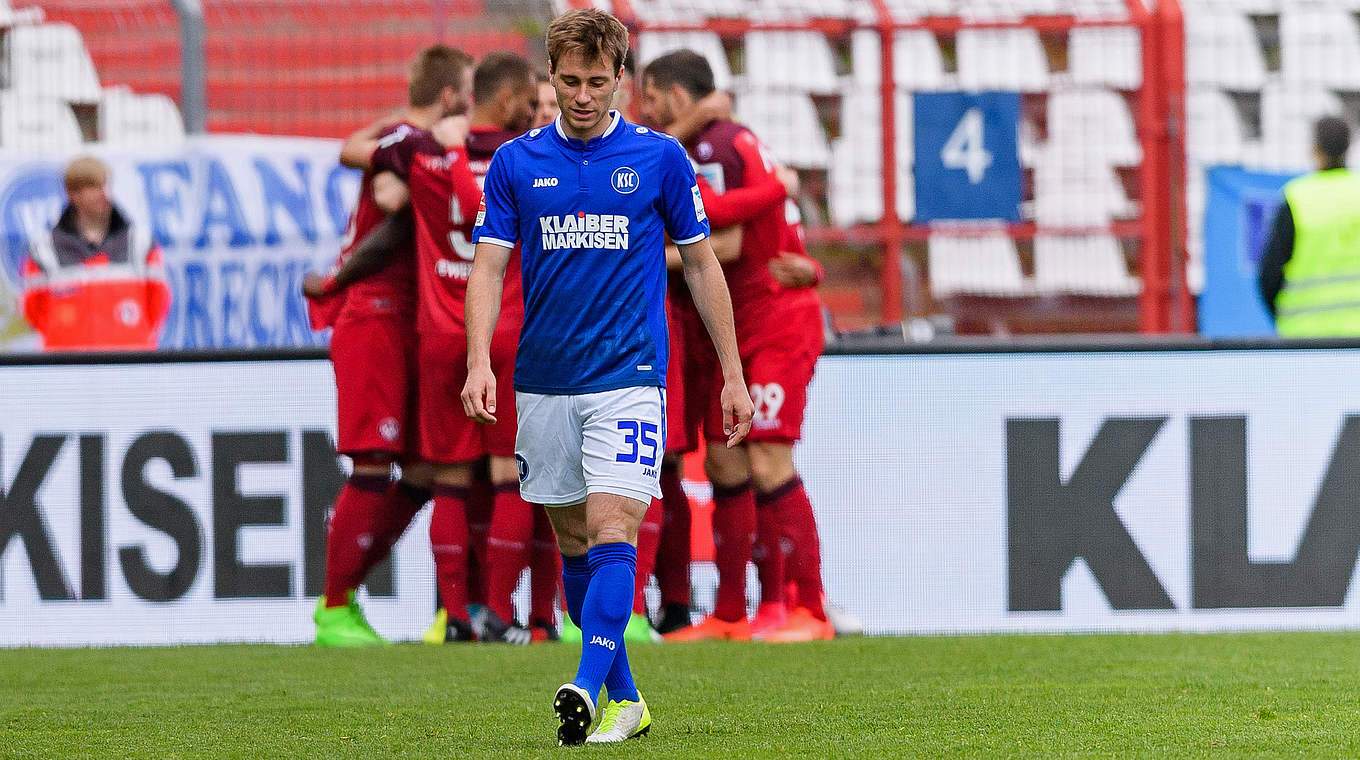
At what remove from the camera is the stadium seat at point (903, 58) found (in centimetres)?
1055

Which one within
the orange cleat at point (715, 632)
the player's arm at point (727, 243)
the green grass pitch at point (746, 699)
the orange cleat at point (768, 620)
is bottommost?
the orange cleat at point (715, 632)

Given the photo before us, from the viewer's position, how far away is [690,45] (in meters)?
10.4

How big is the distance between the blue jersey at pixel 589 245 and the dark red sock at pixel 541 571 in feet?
9.38

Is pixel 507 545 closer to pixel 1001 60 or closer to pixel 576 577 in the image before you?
pixel 576 577

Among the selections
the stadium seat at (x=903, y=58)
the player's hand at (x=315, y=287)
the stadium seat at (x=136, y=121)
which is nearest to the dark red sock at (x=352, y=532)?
the player's hand at (x=315, y=287)

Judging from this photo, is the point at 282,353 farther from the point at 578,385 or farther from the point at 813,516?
the point at 578,385

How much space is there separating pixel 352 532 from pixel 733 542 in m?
1.42

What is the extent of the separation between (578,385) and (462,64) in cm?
340

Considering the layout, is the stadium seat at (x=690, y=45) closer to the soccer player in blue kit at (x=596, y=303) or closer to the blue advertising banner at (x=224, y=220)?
the blue advertising banner at (x=224, y=220)

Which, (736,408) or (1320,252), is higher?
(1320,252)

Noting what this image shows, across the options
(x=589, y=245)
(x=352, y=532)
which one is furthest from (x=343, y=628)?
(x=589, y=245)

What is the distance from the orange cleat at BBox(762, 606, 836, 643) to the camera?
7156 mm

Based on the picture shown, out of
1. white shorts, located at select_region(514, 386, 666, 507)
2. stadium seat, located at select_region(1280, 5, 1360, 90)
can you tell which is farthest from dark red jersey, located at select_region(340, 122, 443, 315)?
stadium seat, located at select_region(1280, 5, 1360, 90)

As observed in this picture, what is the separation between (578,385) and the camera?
454cm
